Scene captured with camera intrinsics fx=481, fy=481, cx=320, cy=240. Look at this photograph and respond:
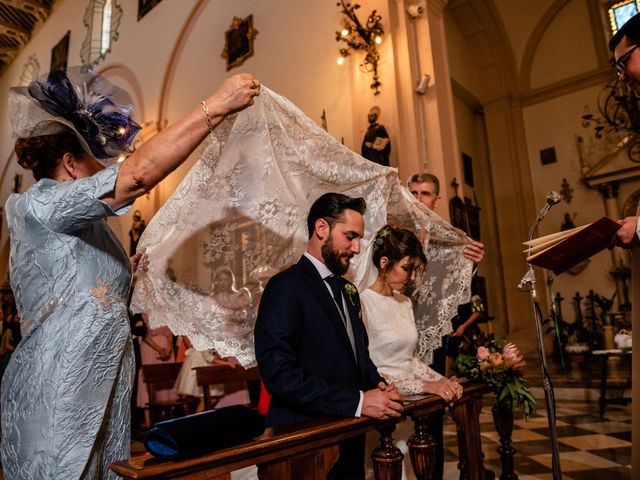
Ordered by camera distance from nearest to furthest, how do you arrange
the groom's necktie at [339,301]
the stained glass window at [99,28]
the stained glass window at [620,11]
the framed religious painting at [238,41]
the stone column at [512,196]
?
Result: the groom's necktie at [339,301] → the framed religious painting at [238,41] → the stained glass window at [620,11] → the stone column at [512,196] → the stained glass window at [99,28]

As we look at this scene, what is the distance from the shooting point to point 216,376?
4516mm

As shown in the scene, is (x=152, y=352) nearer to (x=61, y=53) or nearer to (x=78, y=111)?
(x=78, y=111)

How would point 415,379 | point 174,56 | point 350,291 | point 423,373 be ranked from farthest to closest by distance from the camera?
point 174,56 → point 423,373 → point 415,379 → point 350,291

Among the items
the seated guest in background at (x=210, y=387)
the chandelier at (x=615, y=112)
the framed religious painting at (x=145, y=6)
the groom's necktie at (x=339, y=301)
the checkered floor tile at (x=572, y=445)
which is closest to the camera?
the groom's necktie at (x=339, y=301)

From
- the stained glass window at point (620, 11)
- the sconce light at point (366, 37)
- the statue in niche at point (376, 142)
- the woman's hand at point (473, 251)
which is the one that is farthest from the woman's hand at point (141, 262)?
the stained glass window at point (620, 11)

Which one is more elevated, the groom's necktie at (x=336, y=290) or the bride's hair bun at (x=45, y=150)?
the bride's hair bun at (x=45, y=150)

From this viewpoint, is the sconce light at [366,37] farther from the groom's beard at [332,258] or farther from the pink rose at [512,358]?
the groom's beard at [332,258]

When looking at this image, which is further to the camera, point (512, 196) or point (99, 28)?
point (99, 28)

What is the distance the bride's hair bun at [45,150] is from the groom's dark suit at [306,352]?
0.93 metres

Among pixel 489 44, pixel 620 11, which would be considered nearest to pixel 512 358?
pixel 489 44

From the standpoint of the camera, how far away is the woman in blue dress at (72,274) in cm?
133

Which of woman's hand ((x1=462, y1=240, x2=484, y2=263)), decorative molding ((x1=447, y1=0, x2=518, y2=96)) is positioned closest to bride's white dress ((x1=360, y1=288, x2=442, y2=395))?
woman's hand ((x1=462, y1=240, x2=484, y2=263))

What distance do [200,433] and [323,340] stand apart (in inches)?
31.3

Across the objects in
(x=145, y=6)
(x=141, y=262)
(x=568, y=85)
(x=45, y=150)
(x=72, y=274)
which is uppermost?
(x=145, y=6)
